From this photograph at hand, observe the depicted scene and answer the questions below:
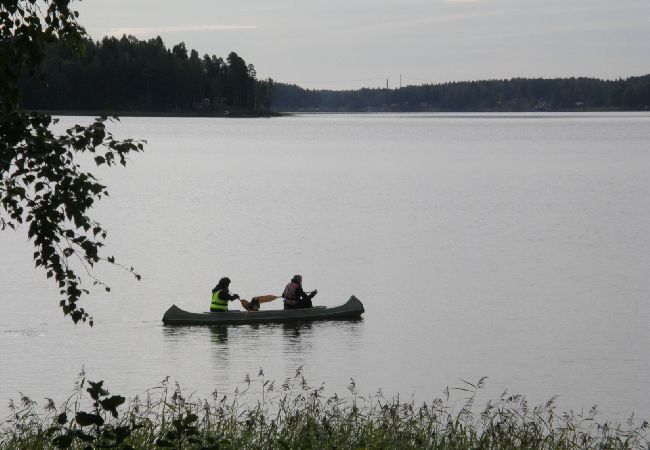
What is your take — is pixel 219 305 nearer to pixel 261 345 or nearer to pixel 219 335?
pixel 219 335

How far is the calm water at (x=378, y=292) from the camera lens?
2331 cm

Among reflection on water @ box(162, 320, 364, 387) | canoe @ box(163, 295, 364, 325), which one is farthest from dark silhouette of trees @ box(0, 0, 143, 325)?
canoe @ box(163, 295, 364, 325)

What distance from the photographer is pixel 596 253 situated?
152 ft

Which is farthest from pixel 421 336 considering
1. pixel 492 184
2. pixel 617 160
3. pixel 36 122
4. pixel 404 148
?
pixel 404 148

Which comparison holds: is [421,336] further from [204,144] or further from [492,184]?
[204,144]

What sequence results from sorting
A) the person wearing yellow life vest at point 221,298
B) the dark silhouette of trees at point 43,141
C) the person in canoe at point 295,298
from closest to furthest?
the dark silhouette of trees at point 43,141, the person wearing yellow life vest at point 221,298, the person in canoe at point 295,298

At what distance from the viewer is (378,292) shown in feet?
116

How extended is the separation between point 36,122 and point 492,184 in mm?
85047

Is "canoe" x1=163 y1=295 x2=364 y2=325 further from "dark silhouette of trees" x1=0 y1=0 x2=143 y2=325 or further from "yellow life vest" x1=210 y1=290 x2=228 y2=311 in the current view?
"dark silhouette of trees" x1=0 y1=0 x2=143 y2=325

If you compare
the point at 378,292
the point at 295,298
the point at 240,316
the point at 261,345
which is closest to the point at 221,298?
the point at 240,316

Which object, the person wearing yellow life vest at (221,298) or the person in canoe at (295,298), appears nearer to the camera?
the person wearing yellow life vest at (221,298)

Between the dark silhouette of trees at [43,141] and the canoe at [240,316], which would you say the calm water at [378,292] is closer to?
the canoe at [240,316]

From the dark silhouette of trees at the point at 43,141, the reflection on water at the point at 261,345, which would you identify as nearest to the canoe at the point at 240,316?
the reflection on water at the point at 261,345

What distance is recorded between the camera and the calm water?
23312mm
